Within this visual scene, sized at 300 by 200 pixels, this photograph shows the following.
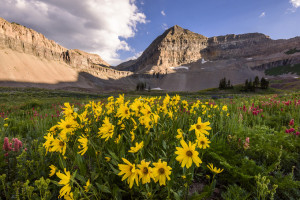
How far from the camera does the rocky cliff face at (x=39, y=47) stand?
4291 inches

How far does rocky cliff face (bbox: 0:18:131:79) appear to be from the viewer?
109m

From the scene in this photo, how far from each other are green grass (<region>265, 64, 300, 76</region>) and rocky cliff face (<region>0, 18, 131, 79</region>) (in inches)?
6419

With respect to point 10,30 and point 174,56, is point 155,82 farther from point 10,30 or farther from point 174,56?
point 10,30

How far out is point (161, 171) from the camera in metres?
1.12

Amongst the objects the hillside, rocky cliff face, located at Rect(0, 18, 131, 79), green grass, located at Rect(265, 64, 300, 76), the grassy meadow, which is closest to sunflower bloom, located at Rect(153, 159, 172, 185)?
the grassy meadow

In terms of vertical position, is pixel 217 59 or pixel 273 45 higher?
pixel 273 45

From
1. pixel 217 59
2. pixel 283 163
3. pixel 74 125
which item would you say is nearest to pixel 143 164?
pixel 74 125

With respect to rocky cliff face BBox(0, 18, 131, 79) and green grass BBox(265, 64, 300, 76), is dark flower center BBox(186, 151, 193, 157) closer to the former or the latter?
rocky cliff face BBox(0, 18, 131, 79)

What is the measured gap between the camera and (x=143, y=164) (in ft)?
3.41

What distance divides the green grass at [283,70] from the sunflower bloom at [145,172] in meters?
188

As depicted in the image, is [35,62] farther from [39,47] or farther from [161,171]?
[161,171]

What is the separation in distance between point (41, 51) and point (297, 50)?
894ft

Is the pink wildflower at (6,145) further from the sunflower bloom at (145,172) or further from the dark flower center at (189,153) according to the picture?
the dark flower center at (189,153)

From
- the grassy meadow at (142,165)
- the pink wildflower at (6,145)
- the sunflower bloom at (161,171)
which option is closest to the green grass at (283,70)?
the grassy meadow at (142,165)
